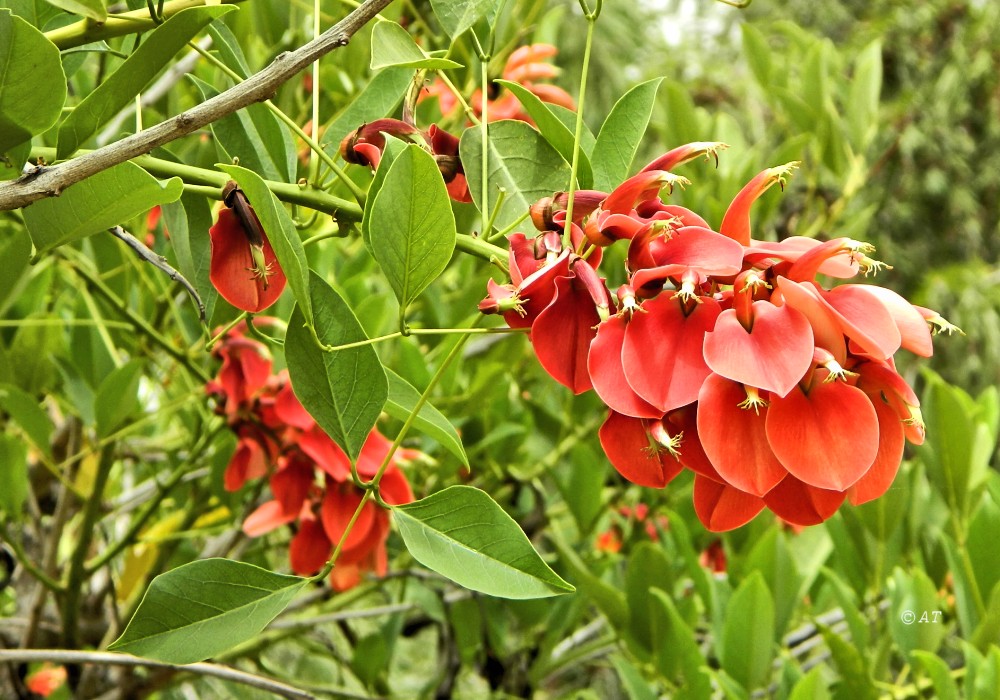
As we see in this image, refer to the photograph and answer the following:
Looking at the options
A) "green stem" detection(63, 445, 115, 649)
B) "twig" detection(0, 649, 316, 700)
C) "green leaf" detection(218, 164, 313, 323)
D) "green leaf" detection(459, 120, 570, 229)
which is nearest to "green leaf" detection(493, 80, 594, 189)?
"green leaf" detection(459, 120, 570, 229)

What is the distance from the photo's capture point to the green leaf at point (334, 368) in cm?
38

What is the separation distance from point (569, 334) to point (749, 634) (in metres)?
0.40

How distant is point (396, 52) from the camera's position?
1.26 ft

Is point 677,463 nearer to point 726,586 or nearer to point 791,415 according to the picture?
point 791,415

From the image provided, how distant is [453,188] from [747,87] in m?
3.83

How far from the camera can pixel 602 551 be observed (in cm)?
102

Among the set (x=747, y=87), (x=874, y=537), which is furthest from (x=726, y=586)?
(x=747, y=87)

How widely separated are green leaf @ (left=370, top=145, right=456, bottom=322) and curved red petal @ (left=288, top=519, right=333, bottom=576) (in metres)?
0.38

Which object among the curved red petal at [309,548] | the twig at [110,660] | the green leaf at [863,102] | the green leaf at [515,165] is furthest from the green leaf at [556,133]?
the green leaf at [863,102]

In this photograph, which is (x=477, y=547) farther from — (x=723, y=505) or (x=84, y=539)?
(x=84, y=539)

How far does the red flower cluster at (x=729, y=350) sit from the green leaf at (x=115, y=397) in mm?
426

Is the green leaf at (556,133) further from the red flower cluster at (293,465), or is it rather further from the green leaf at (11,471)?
the green leaf at (11,471)

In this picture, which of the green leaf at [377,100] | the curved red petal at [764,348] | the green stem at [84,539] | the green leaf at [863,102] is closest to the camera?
the curved red petal at [764,348]

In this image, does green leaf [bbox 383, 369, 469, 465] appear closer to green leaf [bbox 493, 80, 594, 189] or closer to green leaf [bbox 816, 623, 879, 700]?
green leaf [bbox 493, 80, 594, 189]
